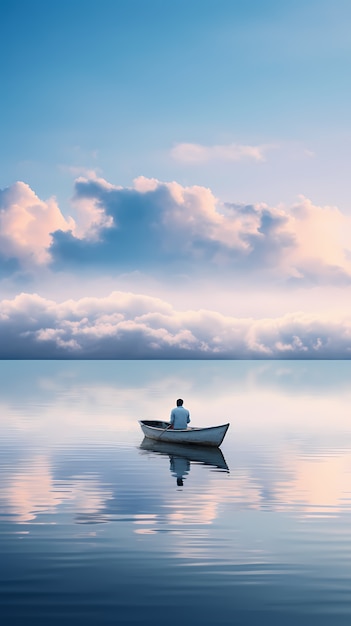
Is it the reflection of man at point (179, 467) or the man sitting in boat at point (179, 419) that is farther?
the man sitting in boat at point (179, 419)

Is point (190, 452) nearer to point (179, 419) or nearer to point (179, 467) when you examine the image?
point (179, 419)

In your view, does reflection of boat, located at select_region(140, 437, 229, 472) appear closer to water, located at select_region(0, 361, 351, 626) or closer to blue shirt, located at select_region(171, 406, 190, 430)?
water, located at select_region(0, 361, 351, 626)

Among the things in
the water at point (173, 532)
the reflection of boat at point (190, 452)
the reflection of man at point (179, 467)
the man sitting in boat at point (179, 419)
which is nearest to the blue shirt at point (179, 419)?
the man sitting in boat at point (179, 419)

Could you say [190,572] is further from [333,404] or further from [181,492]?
[333,404]

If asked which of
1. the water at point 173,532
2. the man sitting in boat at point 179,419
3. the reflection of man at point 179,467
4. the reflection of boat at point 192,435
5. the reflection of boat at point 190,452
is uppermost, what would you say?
the man sitting in boat at point 179,419

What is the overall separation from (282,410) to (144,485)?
154 feet

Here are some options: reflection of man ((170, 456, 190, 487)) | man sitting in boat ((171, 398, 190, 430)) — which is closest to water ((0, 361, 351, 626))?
reflection of man ((170, 456, 190, 487))

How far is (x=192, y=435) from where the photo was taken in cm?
4719

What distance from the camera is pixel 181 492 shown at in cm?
3191

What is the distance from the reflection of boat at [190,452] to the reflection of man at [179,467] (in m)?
0.53

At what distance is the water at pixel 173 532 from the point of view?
1736 centimetres

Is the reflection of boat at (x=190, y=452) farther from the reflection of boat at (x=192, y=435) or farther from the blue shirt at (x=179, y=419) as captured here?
the blue shirt at (x=179, y=419)

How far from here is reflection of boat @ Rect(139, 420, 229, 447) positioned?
46.3m

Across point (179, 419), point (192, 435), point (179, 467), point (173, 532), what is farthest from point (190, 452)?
point (173, 532)
